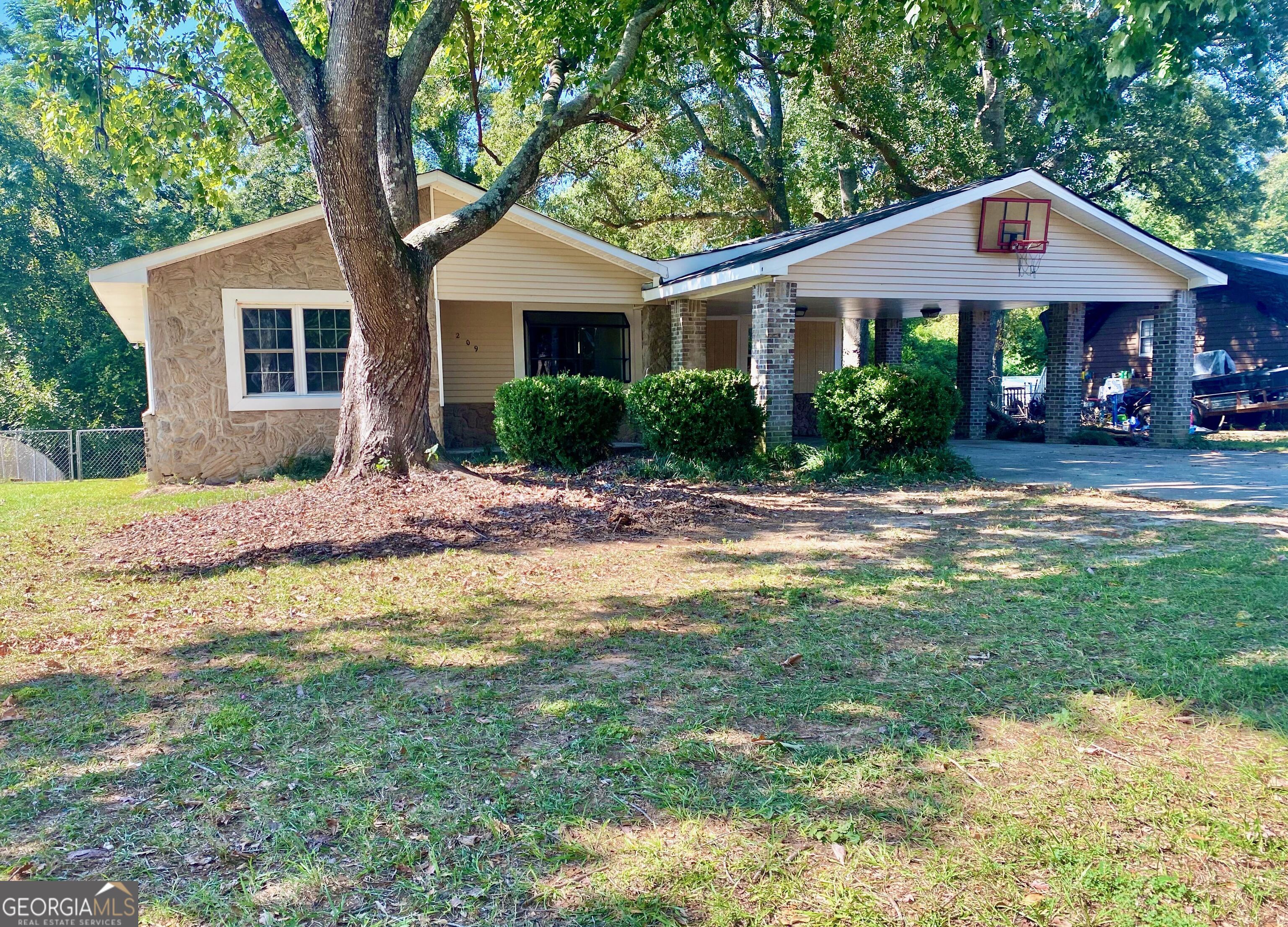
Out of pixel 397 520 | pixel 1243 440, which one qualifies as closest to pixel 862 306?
pixel 1243 440

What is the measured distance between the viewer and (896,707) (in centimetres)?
372

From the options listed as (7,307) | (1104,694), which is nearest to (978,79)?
(1104,694)

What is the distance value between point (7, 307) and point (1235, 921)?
107 feet

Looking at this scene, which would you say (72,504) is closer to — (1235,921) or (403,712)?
(403,712)

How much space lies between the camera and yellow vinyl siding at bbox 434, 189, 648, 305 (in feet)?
44.3

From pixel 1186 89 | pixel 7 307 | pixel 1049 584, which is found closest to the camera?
pixel 1049 584

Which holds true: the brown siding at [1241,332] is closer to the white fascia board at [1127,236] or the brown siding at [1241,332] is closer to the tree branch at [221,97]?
the white fascia board at [1127,236]

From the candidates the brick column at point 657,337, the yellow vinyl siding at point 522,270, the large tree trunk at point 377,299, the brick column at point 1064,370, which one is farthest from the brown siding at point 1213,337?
the large tree trunk at point 377,299

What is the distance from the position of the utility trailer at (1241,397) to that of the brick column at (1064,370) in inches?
177

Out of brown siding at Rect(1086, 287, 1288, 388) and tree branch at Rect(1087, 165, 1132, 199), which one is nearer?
brown siding at Rect(1086, 287, 1288, 388)

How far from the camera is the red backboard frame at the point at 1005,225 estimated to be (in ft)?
42.4

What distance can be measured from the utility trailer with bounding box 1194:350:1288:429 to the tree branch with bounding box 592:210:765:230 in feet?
40.2

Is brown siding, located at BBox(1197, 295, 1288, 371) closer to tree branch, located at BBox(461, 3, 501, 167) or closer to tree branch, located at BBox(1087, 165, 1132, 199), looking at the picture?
tree branch, located at BBox(1087, 165, 1132, 199)

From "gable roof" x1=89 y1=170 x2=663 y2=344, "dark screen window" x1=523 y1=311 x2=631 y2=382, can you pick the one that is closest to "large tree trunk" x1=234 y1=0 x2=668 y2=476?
"gable roof" x1=89 y1=170 x2=663 y2=344
